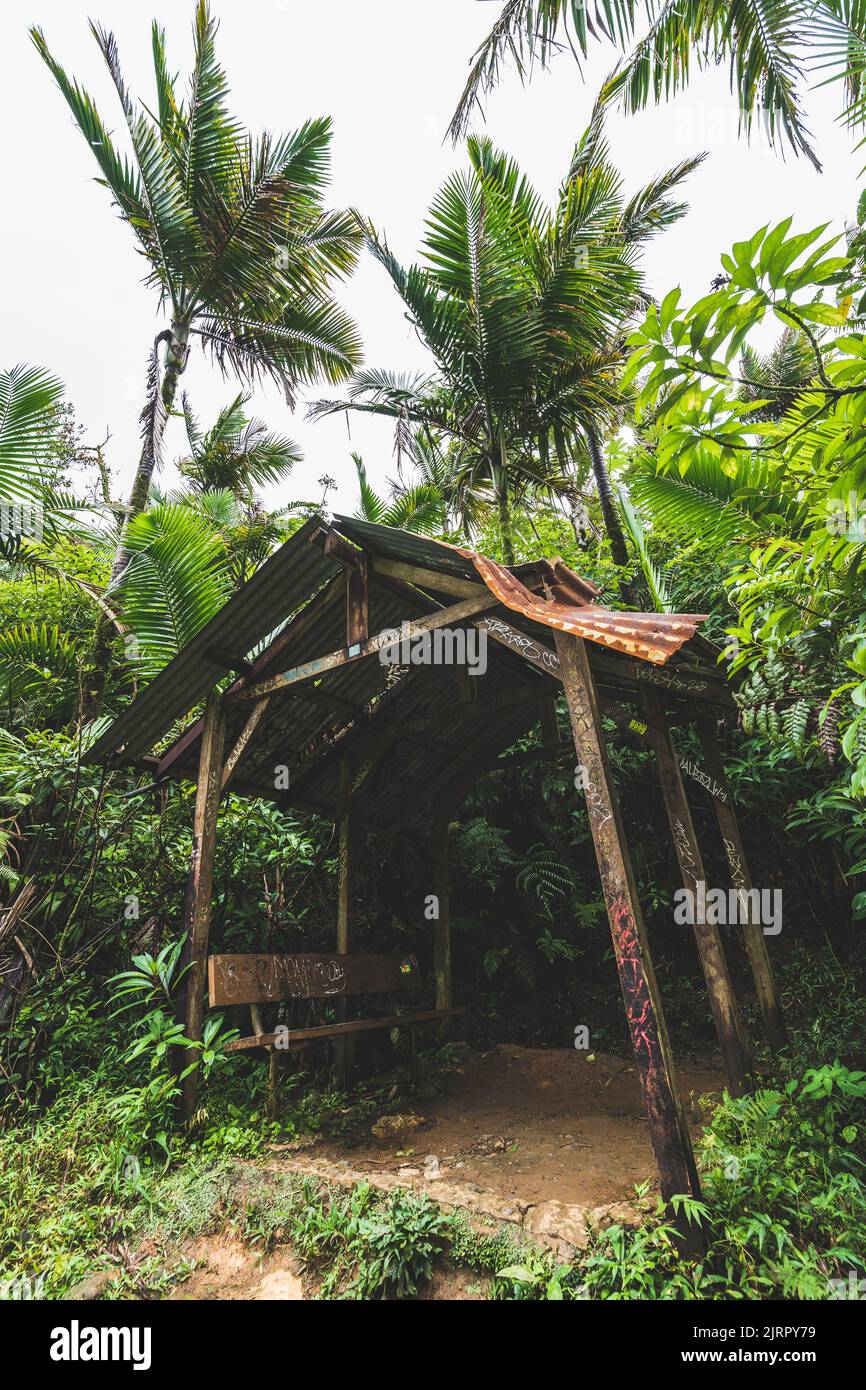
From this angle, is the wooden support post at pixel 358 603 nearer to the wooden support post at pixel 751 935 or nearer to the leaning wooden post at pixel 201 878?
the leaning wooden post at pixel 201 878

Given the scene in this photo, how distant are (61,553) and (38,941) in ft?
13.5

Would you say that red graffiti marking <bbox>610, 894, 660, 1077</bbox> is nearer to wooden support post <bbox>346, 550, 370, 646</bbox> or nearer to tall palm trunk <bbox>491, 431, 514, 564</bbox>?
wooden support post <bbox>346, 550, 370, 646</bbox>

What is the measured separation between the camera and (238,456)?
1227 cm

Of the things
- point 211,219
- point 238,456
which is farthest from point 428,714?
point 238,456

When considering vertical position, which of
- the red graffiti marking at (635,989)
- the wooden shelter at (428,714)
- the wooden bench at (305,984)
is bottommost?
the wooden bench at (305,984)

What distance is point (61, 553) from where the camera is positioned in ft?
25.1

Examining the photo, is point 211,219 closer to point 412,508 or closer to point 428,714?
point 412,508

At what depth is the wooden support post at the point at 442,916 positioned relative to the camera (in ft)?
20.6

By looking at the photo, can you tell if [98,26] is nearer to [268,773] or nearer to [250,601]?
[250,601]

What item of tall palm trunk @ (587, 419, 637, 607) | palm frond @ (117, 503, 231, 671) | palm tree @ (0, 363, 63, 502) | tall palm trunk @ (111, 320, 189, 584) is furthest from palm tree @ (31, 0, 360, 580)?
tall palm trunk @ (587, 419, 637, 607)

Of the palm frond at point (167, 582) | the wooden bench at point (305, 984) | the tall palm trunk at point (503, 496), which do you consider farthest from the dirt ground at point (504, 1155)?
the tall palm trunk at point (503, 496)

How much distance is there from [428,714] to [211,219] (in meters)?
5.88

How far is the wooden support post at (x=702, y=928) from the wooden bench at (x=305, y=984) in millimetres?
2414
